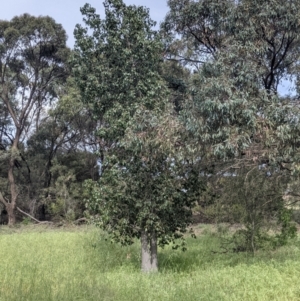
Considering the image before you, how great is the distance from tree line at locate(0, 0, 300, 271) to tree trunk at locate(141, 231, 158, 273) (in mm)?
23

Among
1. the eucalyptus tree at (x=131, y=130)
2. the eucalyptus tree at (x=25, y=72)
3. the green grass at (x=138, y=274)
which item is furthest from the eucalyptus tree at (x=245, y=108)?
the eucalyptus tree at (x=25, y=72)

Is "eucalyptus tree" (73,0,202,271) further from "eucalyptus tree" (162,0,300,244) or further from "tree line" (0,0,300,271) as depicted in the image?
"eucalyptus tree" (162,0,300,244)

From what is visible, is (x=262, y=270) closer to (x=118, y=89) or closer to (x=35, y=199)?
(x=118, y=89)

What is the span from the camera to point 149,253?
9.59 m

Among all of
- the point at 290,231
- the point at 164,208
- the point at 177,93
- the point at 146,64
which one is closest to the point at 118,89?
the point at 146,64

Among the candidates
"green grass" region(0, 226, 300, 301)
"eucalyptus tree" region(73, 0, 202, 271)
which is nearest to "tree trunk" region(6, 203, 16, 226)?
"green grass" region(0, 226, 300, 301)

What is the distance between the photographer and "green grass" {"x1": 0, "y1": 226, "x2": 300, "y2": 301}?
21.5 ft

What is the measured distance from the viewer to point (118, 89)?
34.6 ft

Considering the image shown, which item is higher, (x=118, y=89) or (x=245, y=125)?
(x=118, y=89)

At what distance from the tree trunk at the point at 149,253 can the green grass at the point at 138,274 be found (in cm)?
27

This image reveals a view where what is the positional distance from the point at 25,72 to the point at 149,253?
2053 cm

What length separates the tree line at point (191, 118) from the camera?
7.38m

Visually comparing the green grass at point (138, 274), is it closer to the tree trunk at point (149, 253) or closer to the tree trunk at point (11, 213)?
the tree trunk at point (149, 253)

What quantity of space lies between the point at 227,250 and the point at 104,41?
20.3 ft
